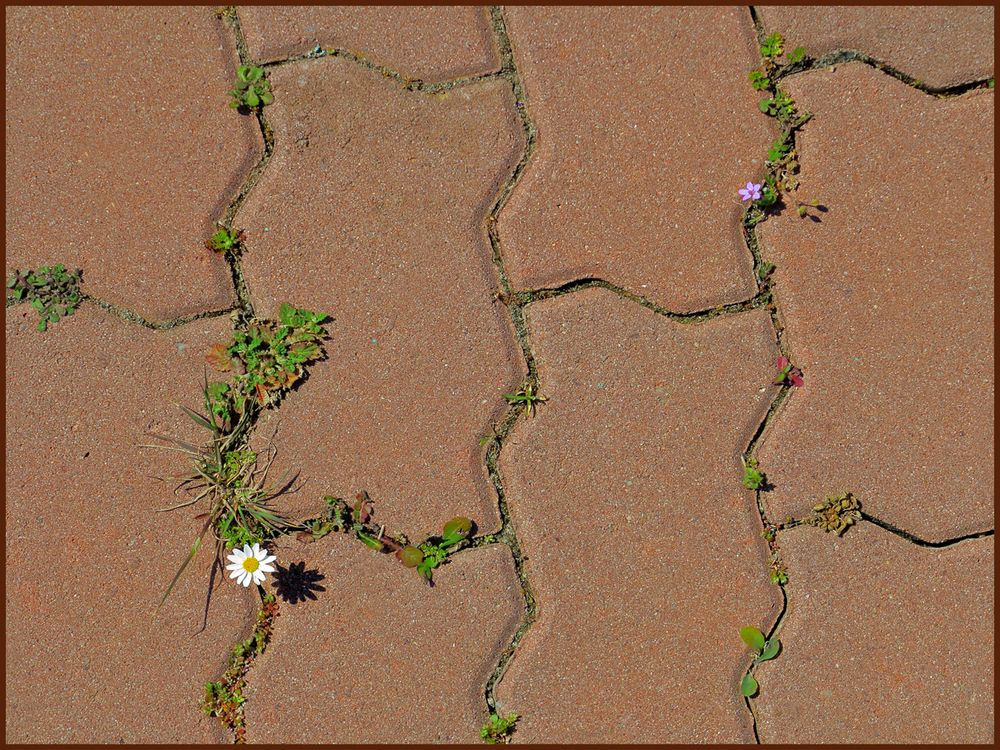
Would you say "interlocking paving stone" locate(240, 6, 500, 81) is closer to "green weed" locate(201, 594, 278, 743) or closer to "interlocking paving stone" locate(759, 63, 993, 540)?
"interlocking paving stone" locate(759, 63, 993, 540)

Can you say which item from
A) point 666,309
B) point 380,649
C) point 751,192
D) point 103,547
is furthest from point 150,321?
point 751,192

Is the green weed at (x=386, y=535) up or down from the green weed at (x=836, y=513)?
up

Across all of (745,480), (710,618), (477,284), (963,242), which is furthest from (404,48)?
(710,618)

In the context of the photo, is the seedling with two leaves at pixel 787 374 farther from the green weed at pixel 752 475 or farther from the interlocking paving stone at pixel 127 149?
the interlocking paving stone at pixel 127 149

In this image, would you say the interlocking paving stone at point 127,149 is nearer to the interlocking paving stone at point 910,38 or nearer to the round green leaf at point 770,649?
the interlocking paving stone at point 910,38

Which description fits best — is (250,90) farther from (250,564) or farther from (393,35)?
(250,564)

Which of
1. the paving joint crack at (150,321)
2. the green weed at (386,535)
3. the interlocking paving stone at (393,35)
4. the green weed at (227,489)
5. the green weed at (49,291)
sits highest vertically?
the interlocking paving stone at (393,35)

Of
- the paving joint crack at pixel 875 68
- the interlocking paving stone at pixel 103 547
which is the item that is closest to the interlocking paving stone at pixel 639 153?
the paving joint crack at pixel 875 68
